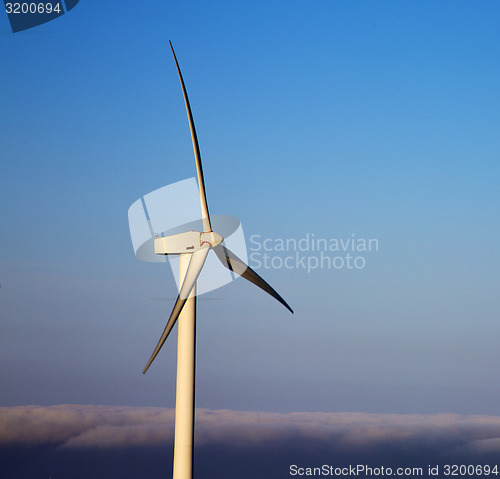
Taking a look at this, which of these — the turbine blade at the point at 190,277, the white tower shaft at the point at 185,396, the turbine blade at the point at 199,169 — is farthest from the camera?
the white tower shaft at the point at 185,396

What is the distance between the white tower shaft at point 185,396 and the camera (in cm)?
4034

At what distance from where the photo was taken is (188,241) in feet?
130

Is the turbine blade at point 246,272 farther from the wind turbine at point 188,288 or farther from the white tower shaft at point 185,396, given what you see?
the white tower shaft at point 185,396

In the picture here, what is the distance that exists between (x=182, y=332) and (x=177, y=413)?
177 inches

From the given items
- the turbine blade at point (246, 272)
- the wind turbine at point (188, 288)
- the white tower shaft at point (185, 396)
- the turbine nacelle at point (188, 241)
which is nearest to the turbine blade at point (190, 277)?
the wind turbine at point (188, 288)

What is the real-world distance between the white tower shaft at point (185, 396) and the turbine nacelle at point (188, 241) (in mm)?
689

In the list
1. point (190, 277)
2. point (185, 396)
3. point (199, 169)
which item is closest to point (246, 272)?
point (190, 277)

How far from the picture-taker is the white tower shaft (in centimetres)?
4034

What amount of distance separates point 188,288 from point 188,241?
2554 mm

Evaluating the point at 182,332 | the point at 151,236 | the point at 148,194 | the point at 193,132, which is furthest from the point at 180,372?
the point at 193,132

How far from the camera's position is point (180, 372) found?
40.5 meters

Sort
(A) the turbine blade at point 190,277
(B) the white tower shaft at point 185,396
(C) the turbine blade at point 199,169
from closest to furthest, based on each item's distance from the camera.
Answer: (A) the turbine blade at point 190,277 < (C) the turbine blade at point 199,169 < (B) the white tower shaft at point 185,396

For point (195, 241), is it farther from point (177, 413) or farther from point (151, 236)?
point (177, 413)

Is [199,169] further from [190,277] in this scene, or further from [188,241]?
[190,277]
